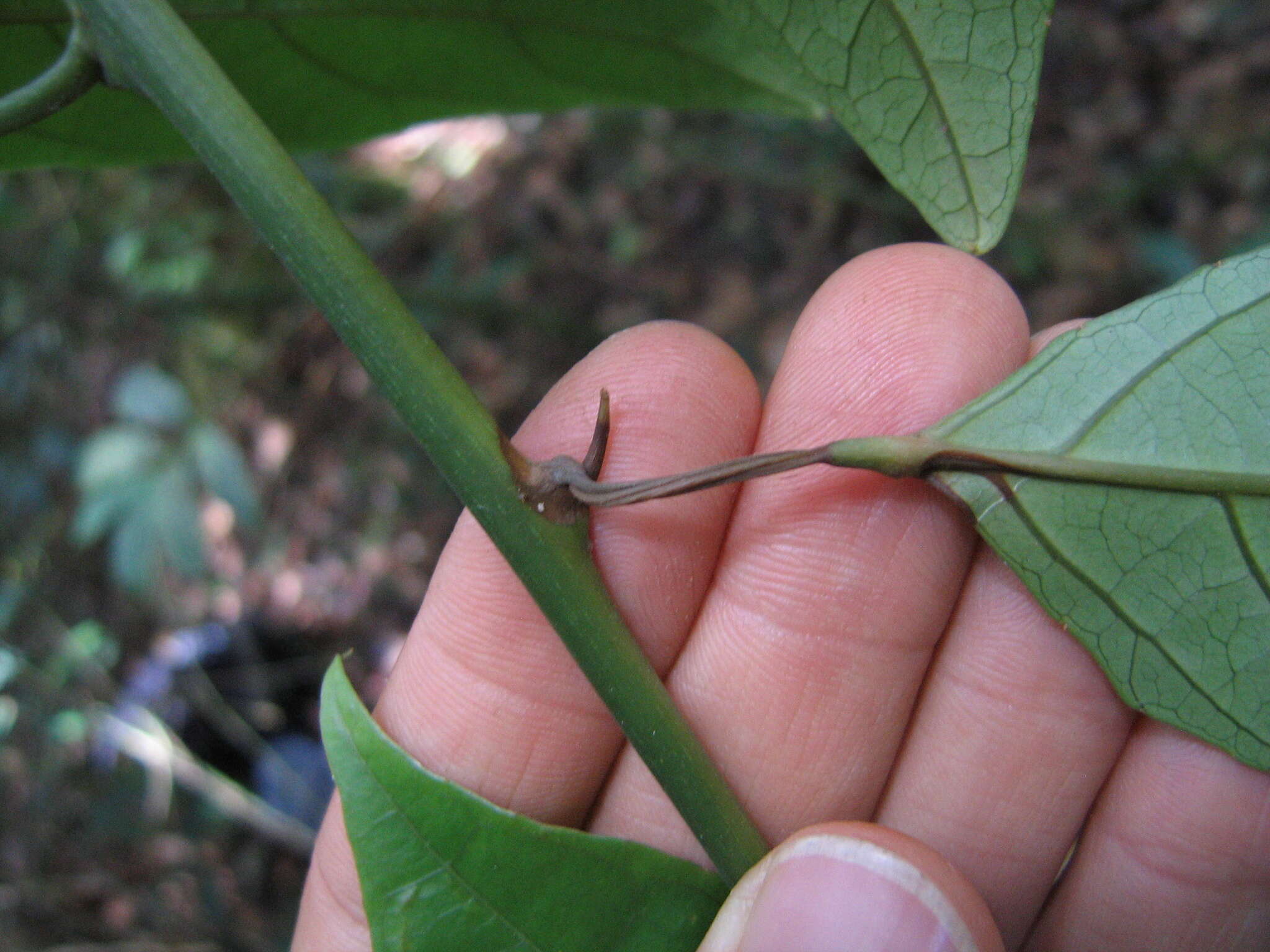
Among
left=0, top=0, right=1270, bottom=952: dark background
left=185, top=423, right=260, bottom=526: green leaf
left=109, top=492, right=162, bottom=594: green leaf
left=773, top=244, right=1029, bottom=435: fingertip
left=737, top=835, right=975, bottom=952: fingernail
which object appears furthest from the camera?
left=0, top=0, right=1270, bottom=952: dark background

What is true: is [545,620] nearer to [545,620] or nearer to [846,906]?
[545,620]

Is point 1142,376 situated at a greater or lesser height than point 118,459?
greater

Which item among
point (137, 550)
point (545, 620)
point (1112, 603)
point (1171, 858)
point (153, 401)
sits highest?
point (1112, 603)

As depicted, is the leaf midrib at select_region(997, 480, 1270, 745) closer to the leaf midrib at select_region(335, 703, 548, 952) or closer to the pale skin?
the pale skin

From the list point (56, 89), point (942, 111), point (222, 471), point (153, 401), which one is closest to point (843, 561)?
point (942, 111)

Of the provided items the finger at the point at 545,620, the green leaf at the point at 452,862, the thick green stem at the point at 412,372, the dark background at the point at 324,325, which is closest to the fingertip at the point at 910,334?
the finger at the point at 545,620

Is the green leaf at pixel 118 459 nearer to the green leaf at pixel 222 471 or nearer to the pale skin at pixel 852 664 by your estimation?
the green leaf at pixel 222 471

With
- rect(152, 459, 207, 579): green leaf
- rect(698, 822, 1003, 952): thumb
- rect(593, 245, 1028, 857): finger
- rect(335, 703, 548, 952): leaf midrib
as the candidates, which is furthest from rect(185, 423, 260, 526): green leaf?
rect(698, 822, 1003, 952): thumb
